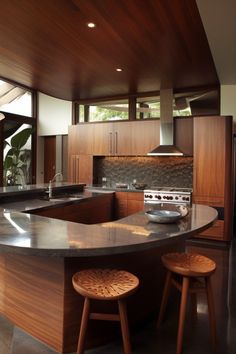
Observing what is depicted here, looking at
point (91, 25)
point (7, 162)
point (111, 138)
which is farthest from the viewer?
point (7, 162)

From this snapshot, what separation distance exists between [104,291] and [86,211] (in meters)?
2.65

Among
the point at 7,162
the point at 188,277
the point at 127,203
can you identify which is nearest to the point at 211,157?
the point at 127,203

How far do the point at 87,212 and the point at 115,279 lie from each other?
2527 millimetres

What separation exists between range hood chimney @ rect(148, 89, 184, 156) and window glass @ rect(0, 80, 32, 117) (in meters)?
3.77

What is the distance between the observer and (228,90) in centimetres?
546

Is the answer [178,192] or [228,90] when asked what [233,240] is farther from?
[228,90]

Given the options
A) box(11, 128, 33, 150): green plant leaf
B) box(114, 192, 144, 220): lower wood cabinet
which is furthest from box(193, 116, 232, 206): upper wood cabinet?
box(11, 128, 33, 150): green plant leaf

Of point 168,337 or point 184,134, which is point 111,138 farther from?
point 168,337

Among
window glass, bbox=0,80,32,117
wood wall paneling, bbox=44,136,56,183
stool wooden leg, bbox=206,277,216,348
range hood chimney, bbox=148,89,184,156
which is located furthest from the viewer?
wood wall paneling, bbox=44,136,56,183

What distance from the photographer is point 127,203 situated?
5.69 m

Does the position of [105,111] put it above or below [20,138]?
above

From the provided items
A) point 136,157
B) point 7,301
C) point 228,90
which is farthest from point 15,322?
point 228,90

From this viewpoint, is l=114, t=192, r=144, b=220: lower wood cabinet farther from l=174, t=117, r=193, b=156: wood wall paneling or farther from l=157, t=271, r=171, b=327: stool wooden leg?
l=157, t=271, r=171, b=327: stool wooden leg

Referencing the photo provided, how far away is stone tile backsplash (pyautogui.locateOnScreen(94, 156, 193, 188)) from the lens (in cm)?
600
